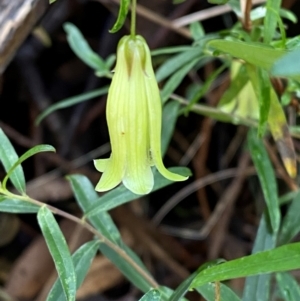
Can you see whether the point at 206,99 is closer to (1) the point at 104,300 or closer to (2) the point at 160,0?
(2) the point at 160,0

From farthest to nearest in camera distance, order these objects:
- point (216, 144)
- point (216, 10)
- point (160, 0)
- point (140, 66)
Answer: point (216, 144) → point (160, 0) → point (216, 10) → point (140, 66)

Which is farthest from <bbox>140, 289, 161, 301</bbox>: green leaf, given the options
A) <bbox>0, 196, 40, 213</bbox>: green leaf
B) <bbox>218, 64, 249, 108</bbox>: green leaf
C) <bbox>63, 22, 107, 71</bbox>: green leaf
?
<bbox>63, 22, 107, 71</bbox>: green leaf

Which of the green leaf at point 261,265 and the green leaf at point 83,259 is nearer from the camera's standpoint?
the green leaf at point 261,265

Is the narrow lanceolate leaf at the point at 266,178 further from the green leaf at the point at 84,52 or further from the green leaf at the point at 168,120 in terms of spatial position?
the green leaf at the point at 84,52

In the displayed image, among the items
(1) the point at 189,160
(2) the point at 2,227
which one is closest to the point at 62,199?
(2) the point at 2,227

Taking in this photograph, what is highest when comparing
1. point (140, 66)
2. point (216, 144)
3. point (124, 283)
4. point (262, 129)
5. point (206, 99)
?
point (140, 66)

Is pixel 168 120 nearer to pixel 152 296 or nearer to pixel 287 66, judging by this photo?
pixel 152 296

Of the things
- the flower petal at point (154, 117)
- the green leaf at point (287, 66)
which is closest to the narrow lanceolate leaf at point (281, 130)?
the flower petal at point (154, 117)
